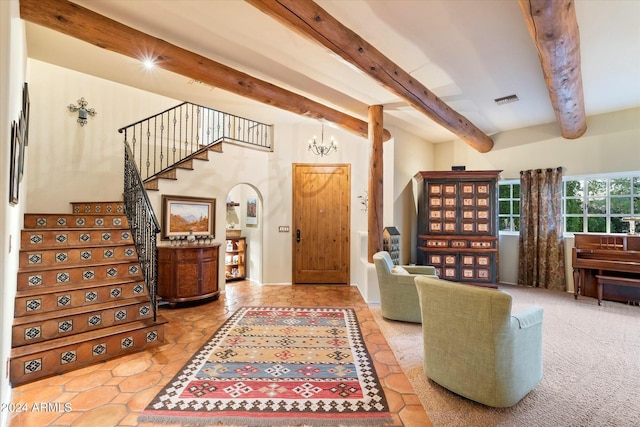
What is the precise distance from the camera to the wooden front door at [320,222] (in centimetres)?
595

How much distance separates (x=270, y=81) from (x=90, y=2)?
6.52 ft

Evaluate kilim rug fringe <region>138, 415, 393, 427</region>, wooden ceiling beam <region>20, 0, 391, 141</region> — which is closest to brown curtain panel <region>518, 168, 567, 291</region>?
wooden ceiling beam <region>20, 0, 391, 141</region>

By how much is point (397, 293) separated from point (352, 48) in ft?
9.22

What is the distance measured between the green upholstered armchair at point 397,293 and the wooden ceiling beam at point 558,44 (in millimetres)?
2579

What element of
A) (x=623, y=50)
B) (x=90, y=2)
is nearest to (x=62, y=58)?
(x=90, y=2)

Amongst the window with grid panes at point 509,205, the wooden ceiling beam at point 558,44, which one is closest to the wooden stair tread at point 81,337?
the wooden ceiling beam at point 558,44

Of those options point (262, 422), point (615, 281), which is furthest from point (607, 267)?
point (262, 422)

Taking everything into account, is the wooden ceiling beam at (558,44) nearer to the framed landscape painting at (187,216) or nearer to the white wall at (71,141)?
the framed landscape painting at (187,216)

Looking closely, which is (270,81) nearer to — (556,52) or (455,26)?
(455,26)

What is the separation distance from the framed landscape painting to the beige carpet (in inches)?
130

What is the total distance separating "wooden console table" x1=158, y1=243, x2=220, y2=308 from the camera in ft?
14.1

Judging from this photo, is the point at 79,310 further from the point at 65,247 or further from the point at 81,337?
the point at 65,247

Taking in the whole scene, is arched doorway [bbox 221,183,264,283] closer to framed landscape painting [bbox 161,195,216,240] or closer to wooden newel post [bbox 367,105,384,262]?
framed landscape painting [bbox 161,195,216,240]

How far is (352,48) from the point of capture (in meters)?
2.85
